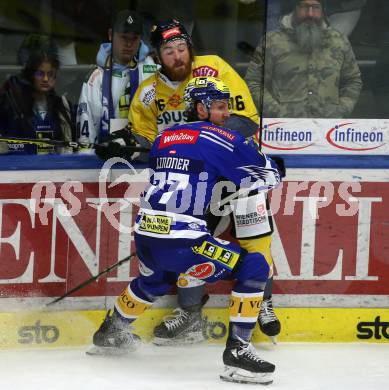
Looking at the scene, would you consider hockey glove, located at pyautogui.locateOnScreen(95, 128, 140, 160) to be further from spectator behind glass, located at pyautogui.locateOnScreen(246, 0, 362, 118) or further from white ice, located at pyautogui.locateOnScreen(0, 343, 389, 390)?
white ice, located at pyautogui.locateOnScreen(0, 343, 389, 390)

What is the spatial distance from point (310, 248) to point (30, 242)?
5.07 ft

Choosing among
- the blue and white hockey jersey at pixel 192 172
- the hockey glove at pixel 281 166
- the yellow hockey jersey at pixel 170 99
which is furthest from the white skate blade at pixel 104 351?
the hockey glove at pixel 281 166

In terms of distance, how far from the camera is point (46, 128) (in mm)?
6387

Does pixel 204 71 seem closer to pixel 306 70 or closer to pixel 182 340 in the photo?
pixel 306 70

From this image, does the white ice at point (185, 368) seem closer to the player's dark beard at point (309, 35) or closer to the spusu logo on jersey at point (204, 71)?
the spusu logo on jersey at point (204, 71)

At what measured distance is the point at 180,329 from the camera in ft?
21.0

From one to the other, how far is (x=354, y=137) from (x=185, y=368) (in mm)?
1597

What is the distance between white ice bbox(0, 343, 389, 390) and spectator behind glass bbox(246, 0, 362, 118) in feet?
4.29

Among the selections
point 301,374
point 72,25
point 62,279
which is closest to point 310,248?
point 301,374

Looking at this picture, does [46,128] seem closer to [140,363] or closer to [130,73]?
[130,73]

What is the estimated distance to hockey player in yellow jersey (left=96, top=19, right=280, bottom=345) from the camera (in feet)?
20.2

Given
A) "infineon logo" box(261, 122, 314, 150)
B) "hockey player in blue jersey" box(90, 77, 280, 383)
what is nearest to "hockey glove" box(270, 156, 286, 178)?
"hockey player in blue jersey" box(90, 77, 280, 383)

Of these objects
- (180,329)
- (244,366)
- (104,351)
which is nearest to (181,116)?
(180,329)

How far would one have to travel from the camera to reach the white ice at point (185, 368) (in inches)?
224
